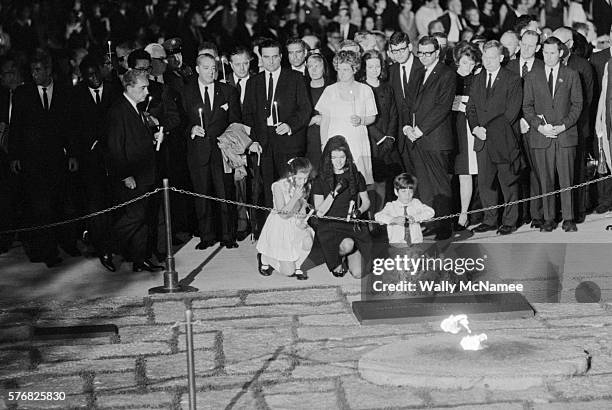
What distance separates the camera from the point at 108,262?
40.6 feet

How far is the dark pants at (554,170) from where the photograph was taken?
43.7ft

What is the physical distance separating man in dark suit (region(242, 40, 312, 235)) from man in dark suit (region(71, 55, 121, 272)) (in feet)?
4.46

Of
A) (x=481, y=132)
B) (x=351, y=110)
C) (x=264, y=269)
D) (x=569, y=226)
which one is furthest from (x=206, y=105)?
(x=569, y=226)

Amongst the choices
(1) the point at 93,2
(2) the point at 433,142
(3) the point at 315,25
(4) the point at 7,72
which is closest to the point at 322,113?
(2) the point at 433,142

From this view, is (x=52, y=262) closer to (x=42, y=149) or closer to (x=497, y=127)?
(x=42, y=149)

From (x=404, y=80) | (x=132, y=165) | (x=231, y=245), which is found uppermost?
(x=404, y=80)

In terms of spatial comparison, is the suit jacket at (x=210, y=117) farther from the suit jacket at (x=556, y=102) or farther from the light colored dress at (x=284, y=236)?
the suit jacket at (x=556, y=102)

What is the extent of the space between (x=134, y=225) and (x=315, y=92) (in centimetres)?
238

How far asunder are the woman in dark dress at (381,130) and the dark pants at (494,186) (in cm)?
88

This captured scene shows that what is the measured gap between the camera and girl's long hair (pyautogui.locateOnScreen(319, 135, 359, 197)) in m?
11.7

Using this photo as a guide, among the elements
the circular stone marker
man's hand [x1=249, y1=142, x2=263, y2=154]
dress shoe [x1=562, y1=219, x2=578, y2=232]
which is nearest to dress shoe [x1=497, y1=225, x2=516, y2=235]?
dress shoe [x1=562, y1=219, x2=578, y2=232]

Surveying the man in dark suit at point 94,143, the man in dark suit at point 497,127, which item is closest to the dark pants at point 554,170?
the man in dark suit at point 497,127

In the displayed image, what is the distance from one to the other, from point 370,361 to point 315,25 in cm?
1234

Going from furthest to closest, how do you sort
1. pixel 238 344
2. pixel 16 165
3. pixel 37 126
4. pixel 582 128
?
pixel 582 128 < pixel 16 165 < pixel 37 126 < pixel 238 344
